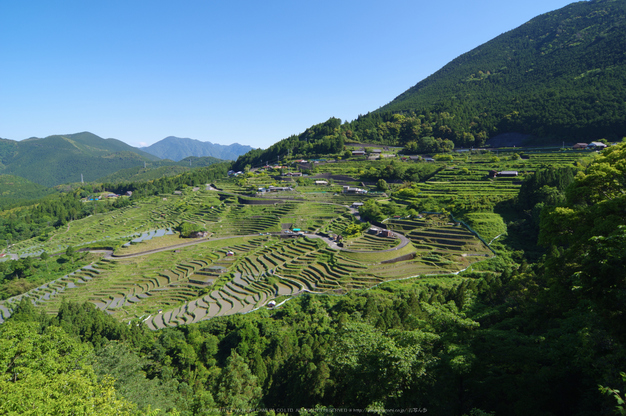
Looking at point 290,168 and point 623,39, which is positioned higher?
point 623,39

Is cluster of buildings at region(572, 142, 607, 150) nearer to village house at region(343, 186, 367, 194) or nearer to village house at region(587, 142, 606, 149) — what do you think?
village house at region(587, 142, 606, 149)

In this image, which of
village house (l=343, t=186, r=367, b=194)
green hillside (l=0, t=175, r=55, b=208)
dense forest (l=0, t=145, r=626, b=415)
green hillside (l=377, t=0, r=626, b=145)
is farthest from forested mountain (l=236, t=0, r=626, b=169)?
green hillside (l=0, t=175, r=55, b=208)

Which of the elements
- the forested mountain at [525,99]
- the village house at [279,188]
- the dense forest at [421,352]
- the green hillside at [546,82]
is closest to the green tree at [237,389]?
the dense forest at [421,352]

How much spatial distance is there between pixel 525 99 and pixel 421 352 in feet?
370

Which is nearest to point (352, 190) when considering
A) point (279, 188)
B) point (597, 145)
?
point (279, 188)

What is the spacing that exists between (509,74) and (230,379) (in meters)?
155

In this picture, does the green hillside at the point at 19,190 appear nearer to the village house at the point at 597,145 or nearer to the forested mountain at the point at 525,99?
the forested mountain at the point at 525,99

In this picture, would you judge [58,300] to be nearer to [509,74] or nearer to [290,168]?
[290,168]

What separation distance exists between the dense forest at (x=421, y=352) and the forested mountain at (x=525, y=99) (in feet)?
247

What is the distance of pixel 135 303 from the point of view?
38062 millimetres

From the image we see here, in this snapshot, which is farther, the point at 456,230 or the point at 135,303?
the point at 456,230

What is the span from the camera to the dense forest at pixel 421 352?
386 inches

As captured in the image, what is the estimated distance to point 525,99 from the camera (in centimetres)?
9662

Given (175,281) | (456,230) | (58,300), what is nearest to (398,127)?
(456,230)
